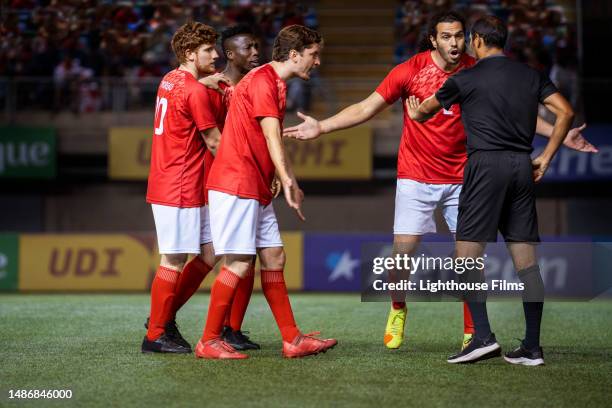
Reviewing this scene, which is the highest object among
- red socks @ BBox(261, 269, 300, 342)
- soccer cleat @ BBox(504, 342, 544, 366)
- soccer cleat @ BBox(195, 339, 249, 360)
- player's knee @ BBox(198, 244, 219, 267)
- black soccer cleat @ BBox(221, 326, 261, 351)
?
player's knee @ BBox(198, 244, 219, 267)

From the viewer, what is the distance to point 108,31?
16.9 m

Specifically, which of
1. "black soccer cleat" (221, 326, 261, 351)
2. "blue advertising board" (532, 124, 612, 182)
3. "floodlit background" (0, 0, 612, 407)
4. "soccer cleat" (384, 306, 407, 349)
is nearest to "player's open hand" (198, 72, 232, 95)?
"black soccer cleat" (221, 326, 261, 351)

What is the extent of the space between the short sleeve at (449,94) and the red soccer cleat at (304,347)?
5.13 ft

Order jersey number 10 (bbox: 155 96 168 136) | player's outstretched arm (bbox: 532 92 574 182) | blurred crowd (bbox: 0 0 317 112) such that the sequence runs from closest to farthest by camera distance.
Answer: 1. player's outstretched arm (bbox: 532 92 574 182)
2. jersey number 10 (bbox: 155 96 168 136)
3. blurred crowd (bbox: 0 0 317 112)

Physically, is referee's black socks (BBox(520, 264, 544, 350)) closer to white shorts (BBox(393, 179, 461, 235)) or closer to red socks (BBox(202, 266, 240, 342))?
white shorts (BBox(393, 179, 461, 235))

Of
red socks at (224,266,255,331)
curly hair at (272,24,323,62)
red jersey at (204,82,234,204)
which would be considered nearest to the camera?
curly hair at (272,24,323,62)

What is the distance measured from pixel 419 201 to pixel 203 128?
1.55 metres

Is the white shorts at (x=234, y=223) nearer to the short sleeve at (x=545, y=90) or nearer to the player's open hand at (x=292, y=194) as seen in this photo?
the player's open hand at (x=292, y=194)

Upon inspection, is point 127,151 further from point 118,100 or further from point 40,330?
point 40,330

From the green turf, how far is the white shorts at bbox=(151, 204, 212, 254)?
67cm

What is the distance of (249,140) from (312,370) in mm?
1360

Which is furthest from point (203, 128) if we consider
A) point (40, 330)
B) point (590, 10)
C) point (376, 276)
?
point (590, 10)

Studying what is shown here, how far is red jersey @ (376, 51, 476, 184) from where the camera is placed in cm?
656

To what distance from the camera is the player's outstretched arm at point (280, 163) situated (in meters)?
5.54
